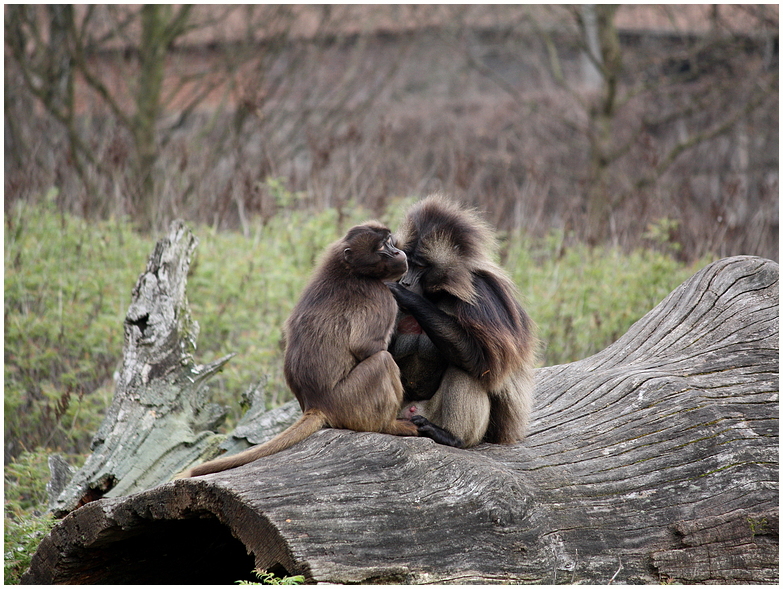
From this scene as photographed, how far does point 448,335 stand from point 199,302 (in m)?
4.91

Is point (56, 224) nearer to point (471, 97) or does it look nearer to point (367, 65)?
point (367, 65)

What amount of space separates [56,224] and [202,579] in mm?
6214

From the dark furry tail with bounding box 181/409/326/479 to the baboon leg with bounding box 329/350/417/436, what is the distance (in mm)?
103

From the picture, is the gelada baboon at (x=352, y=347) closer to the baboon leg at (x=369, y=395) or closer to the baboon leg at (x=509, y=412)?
the baboon leg at (x=369, y=395)

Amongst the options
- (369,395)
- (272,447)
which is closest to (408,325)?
(369,395)

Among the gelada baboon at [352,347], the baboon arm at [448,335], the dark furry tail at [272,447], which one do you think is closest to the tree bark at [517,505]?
the dark furry tail at [272,447]

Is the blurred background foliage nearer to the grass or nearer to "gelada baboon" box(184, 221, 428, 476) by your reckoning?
the grass

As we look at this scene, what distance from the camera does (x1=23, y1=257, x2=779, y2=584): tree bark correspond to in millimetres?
3590

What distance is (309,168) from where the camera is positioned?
1453 centimetres

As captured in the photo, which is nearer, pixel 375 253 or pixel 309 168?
pixel 375 253

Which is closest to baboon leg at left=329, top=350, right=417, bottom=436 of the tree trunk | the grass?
the tree trunk

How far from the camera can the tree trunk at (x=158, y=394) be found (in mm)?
5203

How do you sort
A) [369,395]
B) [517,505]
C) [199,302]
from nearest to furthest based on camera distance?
1. [517,505]
2. [369,395]
3. [199,302]

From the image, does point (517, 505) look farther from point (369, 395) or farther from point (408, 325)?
point (408, 325)
